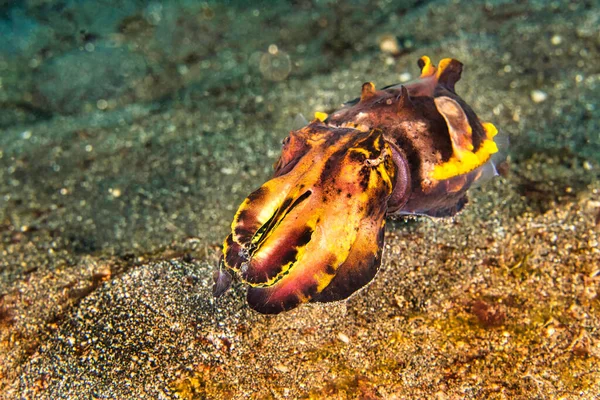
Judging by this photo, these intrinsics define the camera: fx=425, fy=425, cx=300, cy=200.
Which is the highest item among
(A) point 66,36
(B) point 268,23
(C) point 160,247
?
(A) point 66,36

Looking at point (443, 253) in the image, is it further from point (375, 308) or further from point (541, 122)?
point (541, 122)

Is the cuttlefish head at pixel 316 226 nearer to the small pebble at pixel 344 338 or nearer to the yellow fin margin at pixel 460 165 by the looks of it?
the yellow fin margin at pixel 460 165

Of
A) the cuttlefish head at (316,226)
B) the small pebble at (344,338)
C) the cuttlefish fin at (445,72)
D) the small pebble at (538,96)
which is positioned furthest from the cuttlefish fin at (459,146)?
the small pebble at (538,96)

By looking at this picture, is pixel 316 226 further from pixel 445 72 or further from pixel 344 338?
pixel 445 72

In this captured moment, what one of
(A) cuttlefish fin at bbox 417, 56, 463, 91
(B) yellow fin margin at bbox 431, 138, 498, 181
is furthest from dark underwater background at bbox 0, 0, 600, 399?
(A) cuttlefish fin at bbox 417, 56, 463, 91

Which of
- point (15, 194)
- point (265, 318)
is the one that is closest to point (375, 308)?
point (265, 318)

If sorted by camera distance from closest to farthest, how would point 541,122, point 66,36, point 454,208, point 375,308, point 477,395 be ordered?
point 477,395, point 375,308, point 454,208, point 541,122, point 66,36

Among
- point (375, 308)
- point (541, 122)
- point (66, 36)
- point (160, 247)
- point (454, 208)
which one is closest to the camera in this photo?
point (375, 308)
